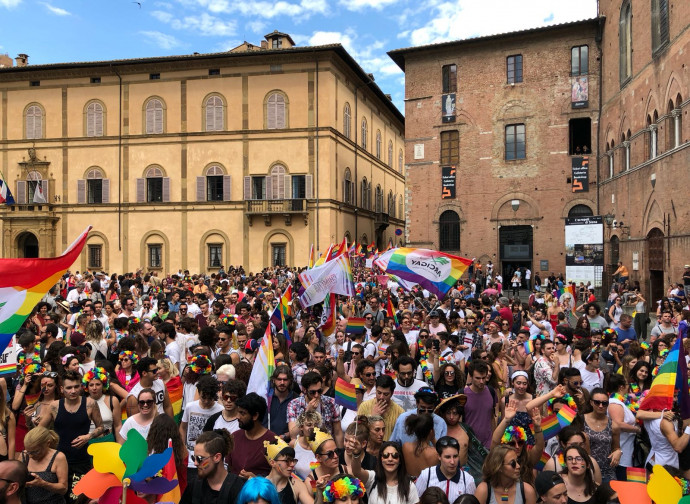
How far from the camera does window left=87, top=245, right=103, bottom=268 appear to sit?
130ft

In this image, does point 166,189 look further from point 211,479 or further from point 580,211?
point 211,479

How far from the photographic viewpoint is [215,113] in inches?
1491

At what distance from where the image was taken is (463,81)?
34750 mm

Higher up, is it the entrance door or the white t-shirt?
the entrance door

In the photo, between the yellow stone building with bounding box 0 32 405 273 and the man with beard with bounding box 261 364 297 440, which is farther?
the yellow stone building with bounding box 0 32 405 273

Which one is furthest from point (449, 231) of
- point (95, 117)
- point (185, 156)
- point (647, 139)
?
point (95, 117)

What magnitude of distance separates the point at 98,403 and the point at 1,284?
1.54m

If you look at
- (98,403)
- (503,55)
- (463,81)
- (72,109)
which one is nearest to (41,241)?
(72,109)

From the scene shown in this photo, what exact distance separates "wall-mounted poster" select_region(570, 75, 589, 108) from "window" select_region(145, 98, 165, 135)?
2433 centimetres

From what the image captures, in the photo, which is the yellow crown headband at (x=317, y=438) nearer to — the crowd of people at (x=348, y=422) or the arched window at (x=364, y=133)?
the crowd of people at (x=348, y=422)

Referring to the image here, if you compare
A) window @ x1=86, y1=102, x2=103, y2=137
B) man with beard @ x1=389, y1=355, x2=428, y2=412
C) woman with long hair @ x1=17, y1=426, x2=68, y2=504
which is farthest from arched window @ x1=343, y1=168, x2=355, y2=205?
woman with long hair @ x1=17, y1=426, x2=68, y2=504

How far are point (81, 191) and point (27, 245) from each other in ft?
19.2

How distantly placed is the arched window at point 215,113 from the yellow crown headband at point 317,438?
3478 cm

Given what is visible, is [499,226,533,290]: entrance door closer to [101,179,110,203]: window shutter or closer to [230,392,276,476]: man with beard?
[101,179,110,203]: window shutter
